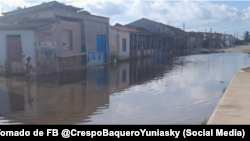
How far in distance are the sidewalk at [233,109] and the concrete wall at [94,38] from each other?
13214 mm

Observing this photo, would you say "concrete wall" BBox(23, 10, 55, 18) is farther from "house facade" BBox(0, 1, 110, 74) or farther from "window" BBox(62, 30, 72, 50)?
"window" BBox(62, 30, 72, 50)

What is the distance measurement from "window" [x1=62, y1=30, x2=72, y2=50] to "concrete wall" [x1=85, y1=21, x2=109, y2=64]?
187 cm

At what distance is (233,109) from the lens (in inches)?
264

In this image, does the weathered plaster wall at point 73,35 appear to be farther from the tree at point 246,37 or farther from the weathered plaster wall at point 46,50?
the tree at point 246,37

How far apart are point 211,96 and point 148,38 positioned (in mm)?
28982

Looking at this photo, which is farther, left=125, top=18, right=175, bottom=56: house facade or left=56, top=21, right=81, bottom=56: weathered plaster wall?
left=125, top=18, right=175, bottom=56: house facade

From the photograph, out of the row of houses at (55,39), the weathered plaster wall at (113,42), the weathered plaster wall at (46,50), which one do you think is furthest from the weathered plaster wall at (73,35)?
the weathered plaster wall at (113,42)

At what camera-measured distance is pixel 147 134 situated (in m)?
5.02

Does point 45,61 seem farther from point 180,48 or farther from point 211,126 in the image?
point 180,48

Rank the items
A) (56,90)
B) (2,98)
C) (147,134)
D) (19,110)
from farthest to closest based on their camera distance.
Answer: (56,90), (2,98), (19,110), (147,134)

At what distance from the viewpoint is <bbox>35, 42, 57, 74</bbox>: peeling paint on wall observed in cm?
1494

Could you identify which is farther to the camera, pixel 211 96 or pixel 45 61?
pixel 45 61

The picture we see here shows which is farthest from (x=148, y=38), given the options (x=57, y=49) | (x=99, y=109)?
(x=99, y=109)

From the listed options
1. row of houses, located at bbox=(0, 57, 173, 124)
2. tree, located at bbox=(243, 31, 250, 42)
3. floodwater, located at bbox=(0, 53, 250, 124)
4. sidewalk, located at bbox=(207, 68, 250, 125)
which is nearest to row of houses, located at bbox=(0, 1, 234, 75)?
row of houses, located at bbox=(0, 57, 173, 124)
